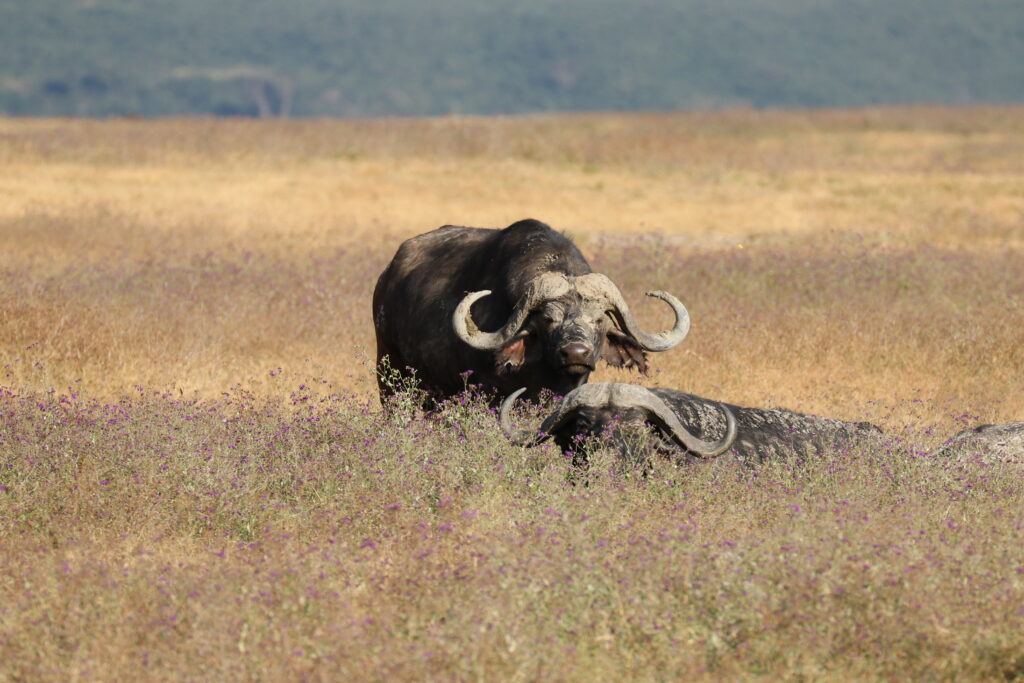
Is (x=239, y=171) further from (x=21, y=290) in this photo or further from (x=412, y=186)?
(x=21, y=290)

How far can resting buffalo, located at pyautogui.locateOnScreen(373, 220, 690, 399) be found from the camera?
9.51m

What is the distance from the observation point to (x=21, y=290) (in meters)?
13.7

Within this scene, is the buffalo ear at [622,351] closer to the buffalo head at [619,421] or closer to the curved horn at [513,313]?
the curved horn at [513,313]

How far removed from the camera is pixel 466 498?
7.43m

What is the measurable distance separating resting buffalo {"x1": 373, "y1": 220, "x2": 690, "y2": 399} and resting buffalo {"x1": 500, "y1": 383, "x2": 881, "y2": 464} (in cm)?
79

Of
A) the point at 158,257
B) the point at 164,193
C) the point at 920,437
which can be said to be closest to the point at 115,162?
the point at 164,193

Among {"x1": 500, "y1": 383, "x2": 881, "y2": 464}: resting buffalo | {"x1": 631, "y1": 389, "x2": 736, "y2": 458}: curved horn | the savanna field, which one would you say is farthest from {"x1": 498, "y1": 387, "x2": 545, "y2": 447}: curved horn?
{"x1": 631, "y1": 389, "x2": 736, "y2": 458}: curved horn

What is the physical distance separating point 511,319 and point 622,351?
0.99 meters

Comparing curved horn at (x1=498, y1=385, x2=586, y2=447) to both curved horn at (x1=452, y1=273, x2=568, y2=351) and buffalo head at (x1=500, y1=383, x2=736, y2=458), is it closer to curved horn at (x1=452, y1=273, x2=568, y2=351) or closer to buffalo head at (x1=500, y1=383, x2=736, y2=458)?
buffalo head at (x1=500, y1=383, x2=736, y2=458)

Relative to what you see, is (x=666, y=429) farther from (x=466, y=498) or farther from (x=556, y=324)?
(x=466, y=498)

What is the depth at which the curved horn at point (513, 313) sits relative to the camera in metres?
9.52

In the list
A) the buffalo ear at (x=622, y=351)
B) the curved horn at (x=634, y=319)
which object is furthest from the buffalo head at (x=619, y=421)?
the buffalo ear at (x=622, y=351)

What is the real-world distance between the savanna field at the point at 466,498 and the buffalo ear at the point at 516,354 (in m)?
0.34

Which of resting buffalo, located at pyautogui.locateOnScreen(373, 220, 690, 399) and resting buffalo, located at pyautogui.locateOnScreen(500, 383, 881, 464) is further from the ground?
resting buffalo, located at pyautogui.locateOnScreen(373, 220, 690, 399)
